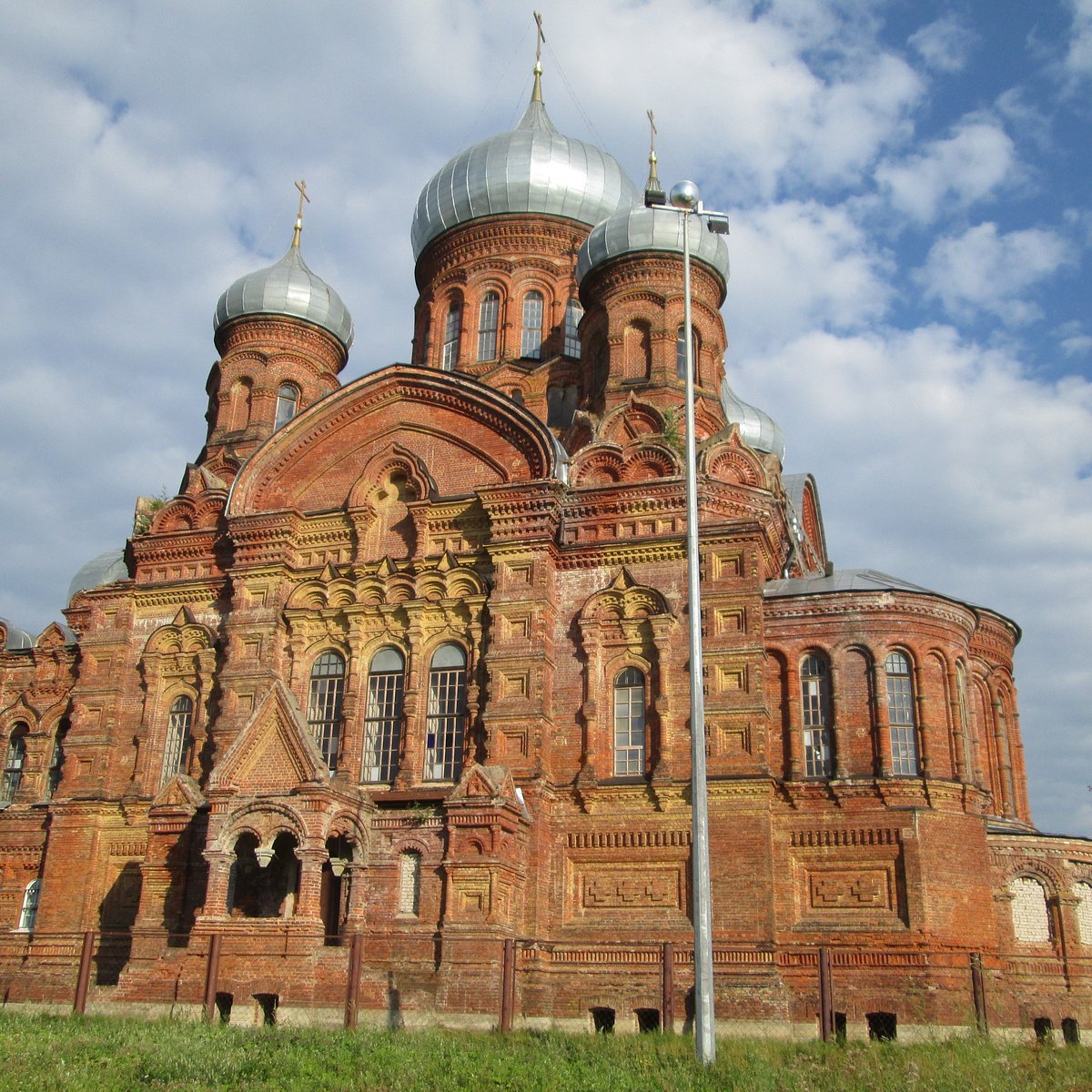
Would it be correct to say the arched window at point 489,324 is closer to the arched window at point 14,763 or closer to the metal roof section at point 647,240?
the metal roof section at point 647,240

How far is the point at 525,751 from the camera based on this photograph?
1781cm

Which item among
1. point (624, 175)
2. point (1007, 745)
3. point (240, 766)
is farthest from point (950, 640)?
point (624, 175)

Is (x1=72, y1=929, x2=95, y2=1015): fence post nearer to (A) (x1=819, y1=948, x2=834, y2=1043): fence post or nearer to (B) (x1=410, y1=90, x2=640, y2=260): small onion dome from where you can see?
(A) (x1=819, y1=948, x2=834, y2=1043): fence post

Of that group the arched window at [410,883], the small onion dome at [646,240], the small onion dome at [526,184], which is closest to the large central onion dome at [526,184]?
the small onion dome at [526,184]

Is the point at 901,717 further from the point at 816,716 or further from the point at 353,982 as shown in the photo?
the point at 353,982

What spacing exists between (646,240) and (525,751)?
1059 centimetres

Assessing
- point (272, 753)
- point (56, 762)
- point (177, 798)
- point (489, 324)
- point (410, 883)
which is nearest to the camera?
point (410, 883)

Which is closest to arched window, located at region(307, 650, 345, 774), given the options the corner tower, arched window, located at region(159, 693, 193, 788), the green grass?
arched window, located at region(159, 693, 193, 788)

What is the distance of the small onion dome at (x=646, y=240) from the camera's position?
918 inches

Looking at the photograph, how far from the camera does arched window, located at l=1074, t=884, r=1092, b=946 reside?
59.9 ft

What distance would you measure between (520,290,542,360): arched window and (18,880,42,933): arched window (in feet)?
47.4

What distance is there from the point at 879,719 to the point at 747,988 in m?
4.30

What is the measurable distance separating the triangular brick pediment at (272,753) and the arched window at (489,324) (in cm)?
1202

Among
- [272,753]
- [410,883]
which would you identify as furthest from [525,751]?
[272,753]
